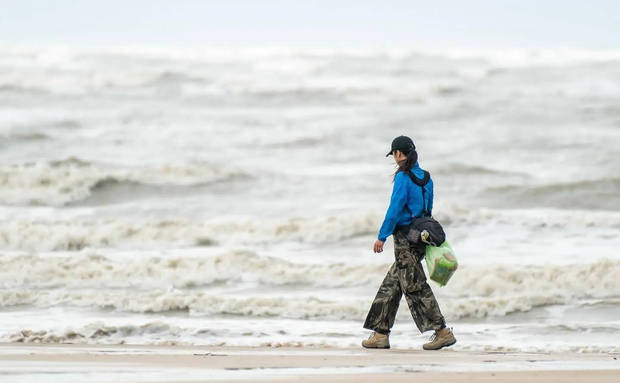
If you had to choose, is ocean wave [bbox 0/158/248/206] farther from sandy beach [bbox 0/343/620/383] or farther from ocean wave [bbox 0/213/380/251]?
sandy beach [bbox 0/343/620/383]

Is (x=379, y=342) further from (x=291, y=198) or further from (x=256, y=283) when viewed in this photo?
(x=291, y=198)

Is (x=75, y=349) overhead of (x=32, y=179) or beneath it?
beneath

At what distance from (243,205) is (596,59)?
80.1ft

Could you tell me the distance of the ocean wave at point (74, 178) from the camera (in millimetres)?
16984

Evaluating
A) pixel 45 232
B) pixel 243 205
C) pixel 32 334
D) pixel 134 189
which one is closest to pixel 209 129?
pixel 134 189

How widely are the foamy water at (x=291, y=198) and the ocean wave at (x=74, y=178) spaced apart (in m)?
0.06

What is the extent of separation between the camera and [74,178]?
18203mm

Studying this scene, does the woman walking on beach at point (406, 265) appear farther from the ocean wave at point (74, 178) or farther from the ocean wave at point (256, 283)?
the ocean wave at point (74, 178)

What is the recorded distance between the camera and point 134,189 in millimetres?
17938

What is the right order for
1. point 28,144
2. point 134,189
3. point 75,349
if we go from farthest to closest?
point 28,144 < point 134,189 < point 75,349

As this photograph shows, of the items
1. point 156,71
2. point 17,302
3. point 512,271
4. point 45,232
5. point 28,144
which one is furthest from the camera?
point 156,71

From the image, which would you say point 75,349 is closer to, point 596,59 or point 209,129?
point 209,129

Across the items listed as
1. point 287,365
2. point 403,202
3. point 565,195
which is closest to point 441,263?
point 403,202

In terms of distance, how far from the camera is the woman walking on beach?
663 centimetres
